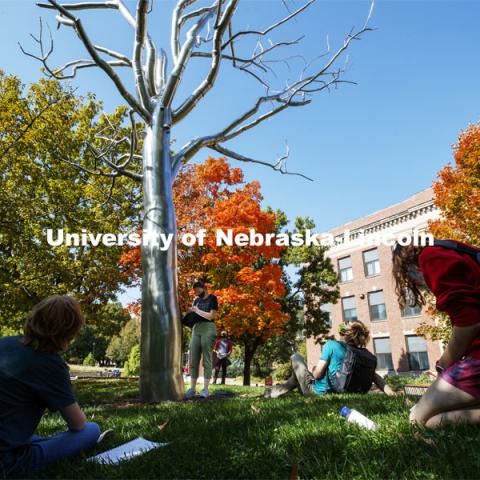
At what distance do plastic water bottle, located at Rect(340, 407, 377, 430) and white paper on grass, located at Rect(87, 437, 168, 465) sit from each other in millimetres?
1463

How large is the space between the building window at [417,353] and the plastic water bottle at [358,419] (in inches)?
1063

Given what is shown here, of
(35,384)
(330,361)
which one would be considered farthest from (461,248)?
(330,361)

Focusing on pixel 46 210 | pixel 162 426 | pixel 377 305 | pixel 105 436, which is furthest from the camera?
pixel 377 305

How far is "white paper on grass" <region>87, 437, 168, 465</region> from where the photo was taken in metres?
2.35

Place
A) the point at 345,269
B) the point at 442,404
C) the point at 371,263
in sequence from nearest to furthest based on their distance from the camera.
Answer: the point at 442,404 → the point at 371,263 → the point at 345,269

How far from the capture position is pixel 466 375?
231cm

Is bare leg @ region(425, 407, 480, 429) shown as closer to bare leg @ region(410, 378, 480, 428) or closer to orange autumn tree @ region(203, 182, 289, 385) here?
bare leg @ region(410, 378, 480, 428)

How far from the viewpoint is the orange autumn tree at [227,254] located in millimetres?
16125

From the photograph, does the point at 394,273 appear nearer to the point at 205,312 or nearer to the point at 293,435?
the point at 293,435

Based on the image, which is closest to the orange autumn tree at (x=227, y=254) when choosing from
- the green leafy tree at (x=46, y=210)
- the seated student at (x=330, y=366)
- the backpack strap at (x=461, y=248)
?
the green leafy tree at (x=46, y=210)

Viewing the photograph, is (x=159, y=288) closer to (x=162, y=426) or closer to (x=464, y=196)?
(x=162, y=426)

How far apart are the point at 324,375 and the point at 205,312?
2.59 meters

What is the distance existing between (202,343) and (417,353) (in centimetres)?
2495

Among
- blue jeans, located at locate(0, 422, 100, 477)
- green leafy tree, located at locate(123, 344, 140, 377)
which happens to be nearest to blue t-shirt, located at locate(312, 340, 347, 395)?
blue jeans, located at locate(0, 422, 100, 477)
